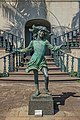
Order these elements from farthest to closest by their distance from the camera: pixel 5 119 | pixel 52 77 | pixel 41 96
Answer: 1. pixel 52 77
2. pixel 41 96
3. pixel 5 119

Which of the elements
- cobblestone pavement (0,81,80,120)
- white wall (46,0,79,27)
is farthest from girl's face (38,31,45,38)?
white wall (46,0,79,27)

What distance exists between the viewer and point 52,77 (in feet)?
32.8

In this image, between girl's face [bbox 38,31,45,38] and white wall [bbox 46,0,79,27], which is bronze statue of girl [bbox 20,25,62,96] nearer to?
girl's face [bbox 38,31,45,38]

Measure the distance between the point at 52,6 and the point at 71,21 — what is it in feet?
4.99

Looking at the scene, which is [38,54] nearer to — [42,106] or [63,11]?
[42,106]

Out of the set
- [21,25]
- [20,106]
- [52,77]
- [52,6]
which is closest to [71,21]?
[52,6]

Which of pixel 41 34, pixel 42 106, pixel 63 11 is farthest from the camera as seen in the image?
pixel 63 11

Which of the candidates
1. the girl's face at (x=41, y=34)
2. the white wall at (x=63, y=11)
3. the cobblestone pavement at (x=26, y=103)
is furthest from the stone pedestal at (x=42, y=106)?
the white wall at (x=63, y=11)

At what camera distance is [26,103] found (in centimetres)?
609

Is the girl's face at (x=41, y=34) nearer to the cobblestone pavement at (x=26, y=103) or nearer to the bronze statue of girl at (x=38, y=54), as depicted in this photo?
the bronze statue of girl at (x=38, y=54)

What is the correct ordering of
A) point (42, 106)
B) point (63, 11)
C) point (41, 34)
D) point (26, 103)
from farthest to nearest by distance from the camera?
point (63, 11) < point (26, 103) < point (41, 34) < point (42, 106)

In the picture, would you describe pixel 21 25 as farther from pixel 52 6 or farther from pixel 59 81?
pixel 59 81

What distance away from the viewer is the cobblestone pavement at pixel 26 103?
5.06m

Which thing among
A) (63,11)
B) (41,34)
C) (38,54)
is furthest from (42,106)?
(63,11)
